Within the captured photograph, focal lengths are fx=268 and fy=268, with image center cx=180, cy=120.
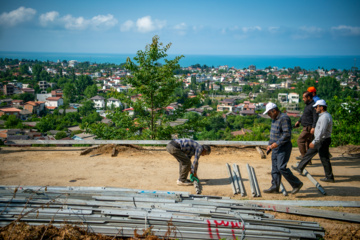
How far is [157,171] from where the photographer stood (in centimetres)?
761

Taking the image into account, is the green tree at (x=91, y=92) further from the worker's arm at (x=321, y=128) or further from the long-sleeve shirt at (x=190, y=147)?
the worker's arm at (x=321, y=128)

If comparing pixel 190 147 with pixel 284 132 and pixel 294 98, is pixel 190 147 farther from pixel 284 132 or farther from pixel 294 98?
pixel 294 98

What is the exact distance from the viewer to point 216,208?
5.14 metres

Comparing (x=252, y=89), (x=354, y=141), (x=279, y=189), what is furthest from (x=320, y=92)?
(x=279, y=189)

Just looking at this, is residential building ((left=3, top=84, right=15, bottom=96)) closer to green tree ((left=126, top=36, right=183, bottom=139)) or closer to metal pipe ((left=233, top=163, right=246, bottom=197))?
green tree ((left=126, top=36, right=183, bottom=139))

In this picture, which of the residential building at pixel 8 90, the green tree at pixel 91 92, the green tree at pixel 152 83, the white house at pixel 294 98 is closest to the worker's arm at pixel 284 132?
the green tree at pixel 152 83

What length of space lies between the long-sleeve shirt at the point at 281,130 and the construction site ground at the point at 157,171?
1.35 m

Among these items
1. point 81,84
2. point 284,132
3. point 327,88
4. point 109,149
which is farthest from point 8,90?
point 327,88

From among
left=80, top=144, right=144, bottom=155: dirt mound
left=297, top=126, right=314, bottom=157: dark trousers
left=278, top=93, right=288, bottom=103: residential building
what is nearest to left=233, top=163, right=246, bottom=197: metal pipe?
left=297, top=126, right=314, bottom=157: dark trousers

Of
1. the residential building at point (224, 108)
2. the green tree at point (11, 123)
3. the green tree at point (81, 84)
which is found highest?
the green tree at point (81, 84)

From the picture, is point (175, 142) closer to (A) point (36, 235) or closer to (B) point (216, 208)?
(B) point (216, 208)

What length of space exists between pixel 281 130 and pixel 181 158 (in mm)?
2320

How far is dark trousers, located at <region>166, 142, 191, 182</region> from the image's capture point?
6.20 m

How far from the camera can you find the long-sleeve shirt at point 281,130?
5.63 metres
